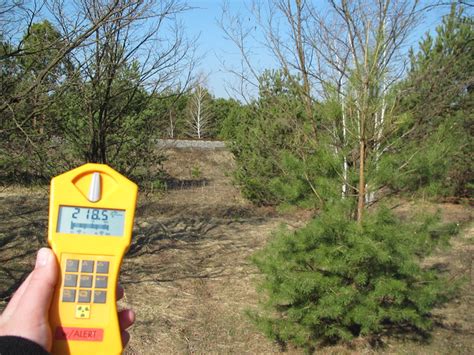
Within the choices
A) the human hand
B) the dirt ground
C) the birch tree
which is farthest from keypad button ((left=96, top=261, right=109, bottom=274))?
the birch tree

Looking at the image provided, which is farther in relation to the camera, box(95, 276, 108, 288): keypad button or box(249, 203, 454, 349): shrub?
box(249, 203, 454, 349): shrub

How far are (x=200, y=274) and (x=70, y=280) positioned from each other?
634 cm

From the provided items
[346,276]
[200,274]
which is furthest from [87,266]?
[200,274]

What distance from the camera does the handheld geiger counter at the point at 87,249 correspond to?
155 cm

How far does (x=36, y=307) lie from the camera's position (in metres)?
1.49

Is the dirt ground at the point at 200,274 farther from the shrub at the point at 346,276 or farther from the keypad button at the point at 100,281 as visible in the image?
the keypad button at the point at 100,281

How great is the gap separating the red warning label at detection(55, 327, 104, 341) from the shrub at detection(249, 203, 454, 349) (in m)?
3.11

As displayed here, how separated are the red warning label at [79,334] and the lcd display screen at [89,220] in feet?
0.91

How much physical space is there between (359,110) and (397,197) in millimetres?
894

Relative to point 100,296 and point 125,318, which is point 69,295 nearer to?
point 100,296

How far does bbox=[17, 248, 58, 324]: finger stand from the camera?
1.48m

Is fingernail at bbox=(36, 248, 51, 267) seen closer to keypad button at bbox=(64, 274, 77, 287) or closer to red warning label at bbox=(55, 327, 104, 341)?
keypad button at bbox=(64, 274, 77, 287)

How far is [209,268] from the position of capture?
8.16 meters

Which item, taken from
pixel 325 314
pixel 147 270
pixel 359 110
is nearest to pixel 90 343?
pixel 325 314
